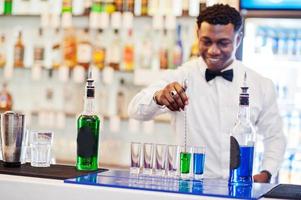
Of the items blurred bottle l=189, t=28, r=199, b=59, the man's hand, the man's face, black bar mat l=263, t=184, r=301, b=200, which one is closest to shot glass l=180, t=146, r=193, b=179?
black bar mat l=263, t=184, r=301, b=200

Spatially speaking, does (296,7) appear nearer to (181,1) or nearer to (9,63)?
(181,1)

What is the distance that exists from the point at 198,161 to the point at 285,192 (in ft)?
0.94

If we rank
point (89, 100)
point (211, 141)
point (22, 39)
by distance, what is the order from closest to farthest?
point (89, 100) < point (211, 141) < point (22, 39)

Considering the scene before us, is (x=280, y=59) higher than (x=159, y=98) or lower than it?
higher

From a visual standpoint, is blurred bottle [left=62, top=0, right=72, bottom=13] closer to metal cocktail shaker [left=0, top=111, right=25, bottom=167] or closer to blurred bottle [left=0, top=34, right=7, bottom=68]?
blurred bottle [left=0, top=34, right=7, bottom=68]

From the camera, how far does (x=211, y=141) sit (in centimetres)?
295

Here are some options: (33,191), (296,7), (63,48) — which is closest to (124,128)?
(63,48)

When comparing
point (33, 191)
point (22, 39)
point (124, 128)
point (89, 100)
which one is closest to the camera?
point (33, 191)

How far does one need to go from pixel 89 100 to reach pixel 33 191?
0.37 m

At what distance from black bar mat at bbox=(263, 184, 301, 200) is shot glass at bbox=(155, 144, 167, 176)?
0.35m

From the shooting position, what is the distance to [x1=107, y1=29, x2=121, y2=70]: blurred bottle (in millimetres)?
4569

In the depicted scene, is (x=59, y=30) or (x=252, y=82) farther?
(x=59, y=30)

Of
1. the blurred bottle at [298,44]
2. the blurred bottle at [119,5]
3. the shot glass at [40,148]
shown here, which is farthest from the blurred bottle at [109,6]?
the shot glass at [40,148]

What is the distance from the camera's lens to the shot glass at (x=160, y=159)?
1.84 m
